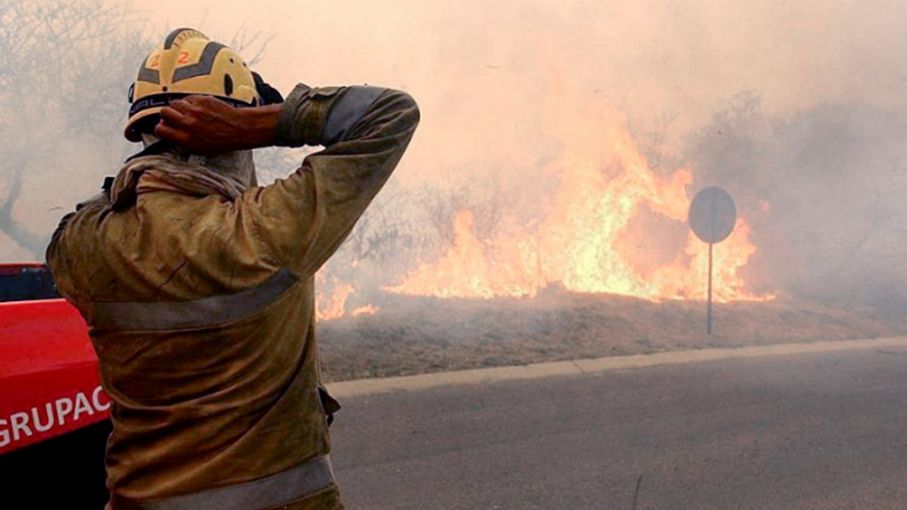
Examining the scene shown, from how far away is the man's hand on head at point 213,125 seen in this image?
1.14 meters

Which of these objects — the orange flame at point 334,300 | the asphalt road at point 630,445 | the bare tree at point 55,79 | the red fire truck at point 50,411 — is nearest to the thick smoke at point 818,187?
the orange flame at point 334,300

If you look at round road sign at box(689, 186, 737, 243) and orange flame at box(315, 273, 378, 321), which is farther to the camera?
round road sign at box(689, 186, 737, 243)

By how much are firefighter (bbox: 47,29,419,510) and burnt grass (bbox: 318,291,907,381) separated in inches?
211

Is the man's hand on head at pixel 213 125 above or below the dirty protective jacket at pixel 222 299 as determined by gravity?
above

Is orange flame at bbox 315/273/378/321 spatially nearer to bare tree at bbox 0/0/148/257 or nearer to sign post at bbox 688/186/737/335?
bare tree at bbox 0/0/148/257

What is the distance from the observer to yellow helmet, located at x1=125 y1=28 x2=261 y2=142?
1.21 m

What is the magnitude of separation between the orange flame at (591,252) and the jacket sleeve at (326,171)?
30.9 feet

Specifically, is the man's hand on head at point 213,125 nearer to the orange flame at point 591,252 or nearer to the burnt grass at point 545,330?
the burnt grass at point 545,330

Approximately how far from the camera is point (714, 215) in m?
10.3

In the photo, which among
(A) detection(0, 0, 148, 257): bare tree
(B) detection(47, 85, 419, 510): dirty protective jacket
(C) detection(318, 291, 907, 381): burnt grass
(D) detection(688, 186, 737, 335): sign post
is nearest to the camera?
Result: (B) detection(47, 85, 419, 510): dirty protective jacket

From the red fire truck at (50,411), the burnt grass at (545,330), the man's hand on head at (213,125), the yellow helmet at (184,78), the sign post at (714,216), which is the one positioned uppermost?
the yellow helmet at (184,78)

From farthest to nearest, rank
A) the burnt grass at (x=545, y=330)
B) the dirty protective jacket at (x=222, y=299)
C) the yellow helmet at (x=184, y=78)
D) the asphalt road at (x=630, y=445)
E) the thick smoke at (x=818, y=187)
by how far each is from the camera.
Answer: the thick smoke at (x=818, y=187) < the burnt grass at (x=545, y=330) < the asphalt road at (x=630, y=445) < the yellow helmet at (x=184, y=78) < the dirty protective jacket at (x=222, y=299)

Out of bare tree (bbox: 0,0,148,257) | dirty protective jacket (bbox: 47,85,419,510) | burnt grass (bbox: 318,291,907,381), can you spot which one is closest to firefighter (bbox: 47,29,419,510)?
dirty protective jacket (bbox: 47,85,419,510)

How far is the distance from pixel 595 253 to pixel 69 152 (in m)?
8.15
